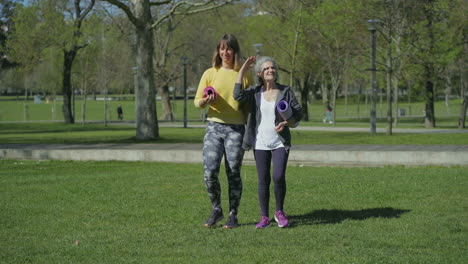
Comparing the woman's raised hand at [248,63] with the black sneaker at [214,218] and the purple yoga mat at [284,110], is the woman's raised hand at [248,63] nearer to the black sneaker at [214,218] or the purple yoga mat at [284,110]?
the purple yoga mat at [284,110]

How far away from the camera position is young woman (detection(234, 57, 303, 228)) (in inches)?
284

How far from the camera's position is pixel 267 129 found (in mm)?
7266

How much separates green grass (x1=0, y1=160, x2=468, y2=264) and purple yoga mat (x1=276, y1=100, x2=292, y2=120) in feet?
3.73

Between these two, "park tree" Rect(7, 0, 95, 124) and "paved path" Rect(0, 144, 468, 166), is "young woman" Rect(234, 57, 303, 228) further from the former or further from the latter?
"park tree" Rect(7, 0, 95, 124)

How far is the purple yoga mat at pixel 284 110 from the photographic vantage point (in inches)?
278

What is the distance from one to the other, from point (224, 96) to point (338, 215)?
2.05 m

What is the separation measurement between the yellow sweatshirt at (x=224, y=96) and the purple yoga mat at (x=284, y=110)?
0.42m

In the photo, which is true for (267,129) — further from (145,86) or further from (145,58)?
(145,86)

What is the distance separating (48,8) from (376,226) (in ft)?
132

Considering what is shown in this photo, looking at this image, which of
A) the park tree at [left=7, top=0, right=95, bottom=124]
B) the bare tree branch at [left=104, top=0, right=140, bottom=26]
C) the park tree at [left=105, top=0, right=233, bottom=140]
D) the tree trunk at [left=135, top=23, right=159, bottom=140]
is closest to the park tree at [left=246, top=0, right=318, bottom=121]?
the park tree at [left=7, top=0, right=95, bottom=124]

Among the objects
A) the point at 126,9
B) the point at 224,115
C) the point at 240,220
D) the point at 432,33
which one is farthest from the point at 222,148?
the point at 432,33

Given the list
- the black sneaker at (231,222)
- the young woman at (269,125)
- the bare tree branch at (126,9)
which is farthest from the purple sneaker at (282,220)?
the bare tree branch at (126,9)

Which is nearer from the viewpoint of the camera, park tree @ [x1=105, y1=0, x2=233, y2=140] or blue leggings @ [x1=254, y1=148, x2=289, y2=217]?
blue leggings @ [x1=254, y1=148, x2=289, y2=217]

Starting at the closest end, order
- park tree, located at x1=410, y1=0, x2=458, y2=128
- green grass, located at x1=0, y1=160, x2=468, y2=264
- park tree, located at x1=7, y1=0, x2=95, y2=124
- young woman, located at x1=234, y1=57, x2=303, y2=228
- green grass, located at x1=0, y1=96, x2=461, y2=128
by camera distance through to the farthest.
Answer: green grass, located at x1=0, y1=160, x2=468, y2=264, young woman, located at x1=234, y1=57, x2=303, y2=228, park tree, located at x1=410, y1=0, x2=458, y2=128, park tree, located at x1=7, y1=0, x2=95, y2=124, green grass, located at x1=0, y1=96, x2=461, y2=128
